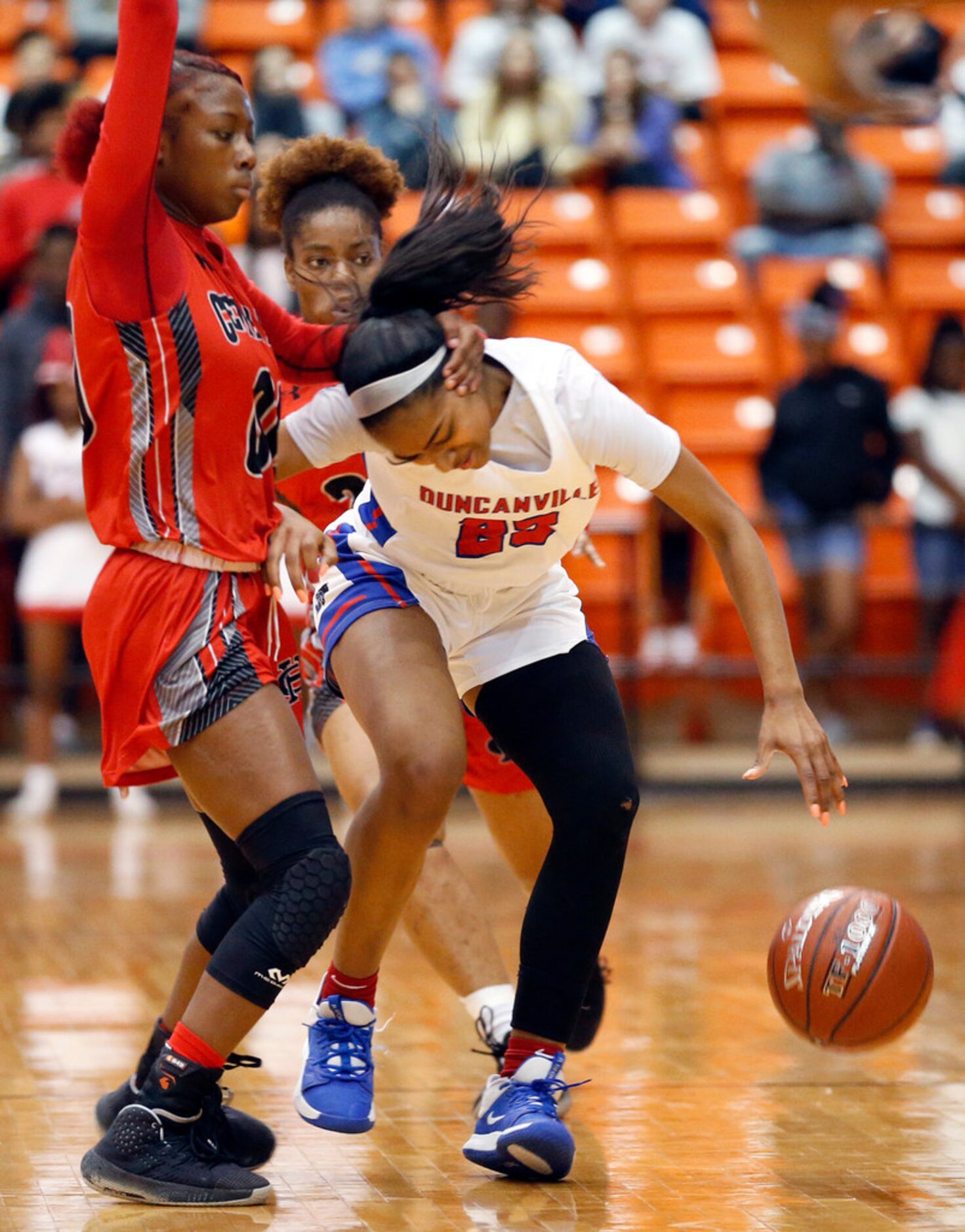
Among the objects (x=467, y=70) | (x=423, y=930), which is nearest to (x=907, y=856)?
(x=423, y=930)

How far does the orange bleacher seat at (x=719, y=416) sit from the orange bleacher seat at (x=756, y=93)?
330 cm

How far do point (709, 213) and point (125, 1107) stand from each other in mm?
9910

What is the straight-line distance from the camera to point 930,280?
1217cm

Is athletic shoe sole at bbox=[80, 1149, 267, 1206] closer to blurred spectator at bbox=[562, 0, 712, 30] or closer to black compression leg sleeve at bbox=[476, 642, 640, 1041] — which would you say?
black compression leg sleeve at bbox=[476, 642, 640, 1041]

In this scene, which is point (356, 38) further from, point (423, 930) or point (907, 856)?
point (423, 930)

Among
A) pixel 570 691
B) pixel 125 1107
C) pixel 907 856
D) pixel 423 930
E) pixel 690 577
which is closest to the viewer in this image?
pixel 125 1107

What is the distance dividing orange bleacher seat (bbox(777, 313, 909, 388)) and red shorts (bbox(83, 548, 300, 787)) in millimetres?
8064

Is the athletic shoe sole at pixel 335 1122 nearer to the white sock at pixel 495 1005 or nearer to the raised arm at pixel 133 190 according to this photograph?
the white sock at pixel 495 1005

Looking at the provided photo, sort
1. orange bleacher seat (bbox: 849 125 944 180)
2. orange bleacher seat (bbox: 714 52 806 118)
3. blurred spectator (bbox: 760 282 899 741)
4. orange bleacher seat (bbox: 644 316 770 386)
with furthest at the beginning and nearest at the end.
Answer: orange bleacher seat (bbox: 714 52 806 118) < orange bleacher seat (bbox: 849 125 944 180) < orange bleacher seat (bbox: 644 316 770 386) < blurred spectator (bbox: 760 282 899 741)

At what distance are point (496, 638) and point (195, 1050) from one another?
1.01 m

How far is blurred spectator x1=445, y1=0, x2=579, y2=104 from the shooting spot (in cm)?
1233

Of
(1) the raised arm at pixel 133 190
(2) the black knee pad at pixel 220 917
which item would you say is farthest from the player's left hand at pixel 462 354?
(2) the black knee pad at pixel 220 917

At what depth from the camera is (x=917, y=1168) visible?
137 inches

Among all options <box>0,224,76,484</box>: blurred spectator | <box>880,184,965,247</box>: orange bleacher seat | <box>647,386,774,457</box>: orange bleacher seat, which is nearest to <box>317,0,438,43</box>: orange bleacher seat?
<box>880,184,965,247</box>: orange bleacher seat
